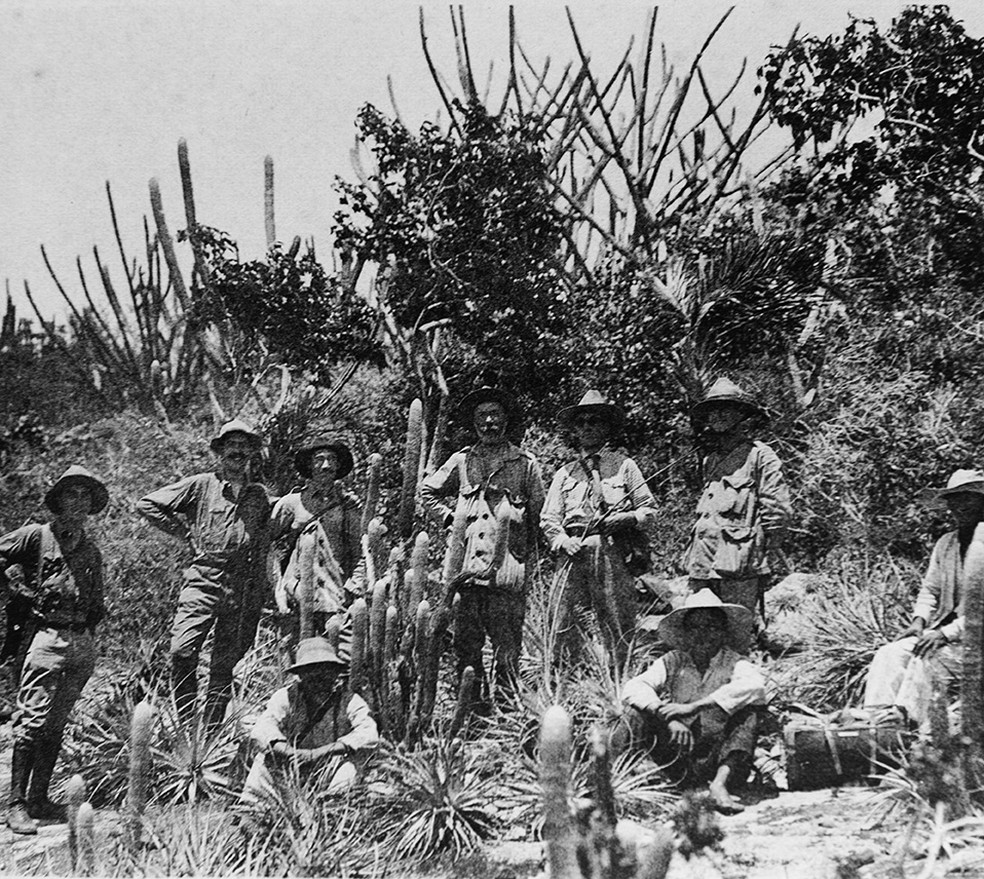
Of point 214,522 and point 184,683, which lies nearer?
point 184,683

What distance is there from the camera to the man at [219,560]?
527 cm

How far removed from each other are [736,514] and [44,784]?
3.86 m

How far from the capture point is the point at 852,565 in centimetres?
659

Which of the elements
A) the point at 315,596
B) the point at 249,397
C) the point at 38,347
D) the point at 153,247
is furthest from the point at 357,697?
the point at 38,347

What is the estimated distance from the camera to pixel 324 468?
18.6 feet

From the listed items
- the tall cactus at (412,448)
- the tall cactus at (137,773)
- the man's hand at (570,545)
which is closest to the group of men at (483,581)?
the man's hand at (570,545)

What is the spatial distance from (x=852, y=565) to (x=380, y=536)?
3.41 meters

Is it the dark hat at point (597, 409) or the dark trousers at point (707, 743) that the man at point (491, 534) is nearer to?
the dark hat at point (597, 409)

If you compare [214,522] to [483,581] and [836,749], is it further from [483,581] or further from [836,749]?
[836,749]

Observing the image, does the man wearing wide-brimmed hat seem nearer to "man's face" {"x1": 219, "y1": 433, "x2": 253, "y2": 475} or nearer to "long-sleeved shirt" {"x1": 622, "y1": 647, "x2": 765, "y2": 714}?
"man's face" {"x1": 219, "y1": 433, "x2": 253, "y2": 475}

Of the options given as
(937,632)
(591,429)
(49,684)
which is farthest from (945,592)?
(49,684)

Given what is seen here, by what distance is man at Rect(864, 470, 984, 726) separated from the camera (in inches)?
171

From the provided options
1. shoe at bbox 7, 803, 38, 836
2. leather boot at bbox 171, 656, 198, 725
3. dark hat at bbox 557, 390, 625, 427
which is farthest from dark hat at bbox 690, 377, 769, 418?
shoe at bbox 7, 803, 38, 836

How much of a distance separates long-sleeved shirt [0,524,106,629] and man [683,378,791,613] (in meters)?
3.30
